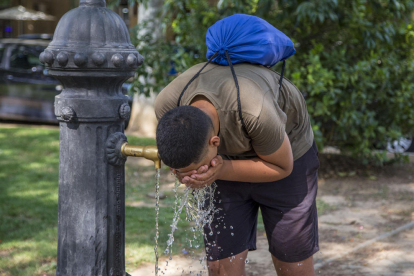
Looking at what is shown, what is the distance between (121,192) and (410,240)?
256 cm

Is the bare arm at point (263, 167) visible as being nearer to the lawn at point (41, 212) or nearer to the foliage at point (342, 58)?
the lawn at point (41, 212)

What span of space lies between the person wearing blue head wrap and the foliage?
8.96 feet

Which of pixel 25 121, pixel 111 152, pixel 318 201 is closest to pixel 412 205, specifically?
pixel 318 201

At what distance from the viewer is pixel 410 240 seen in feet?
12.6

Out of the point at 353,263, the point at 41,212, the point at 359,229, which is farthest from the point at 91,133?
the point at 359,229

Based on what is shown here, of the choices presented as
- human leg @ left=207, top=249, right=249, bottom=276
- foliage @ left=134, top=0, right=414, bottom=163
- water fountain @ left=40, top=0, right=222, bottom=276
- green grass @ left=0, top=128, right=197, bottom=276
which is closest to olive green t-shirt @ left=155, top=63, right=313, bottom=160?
water fountain @ left=40, top=0, right=222, bottom=276

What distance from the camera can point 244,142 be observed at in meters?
2.03

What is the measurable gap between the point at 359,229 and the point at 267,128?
259 cm

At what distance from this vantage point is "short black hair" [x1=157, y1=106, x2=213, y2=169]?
1.79m

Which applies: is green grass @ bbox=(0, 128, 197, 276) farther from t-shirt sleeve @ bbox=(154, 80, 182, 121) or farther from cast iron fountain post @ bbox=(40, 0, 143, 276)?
t-shirt sleeve @ bbox=(154, 80, 182, 121)

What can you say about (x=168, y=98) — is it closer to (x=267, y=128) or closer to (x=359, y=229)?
(x=267, y=128)

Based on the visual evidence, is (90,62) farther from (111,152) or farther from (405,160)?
(405,160)

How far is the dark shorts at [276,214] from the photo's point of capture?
2.38 meters

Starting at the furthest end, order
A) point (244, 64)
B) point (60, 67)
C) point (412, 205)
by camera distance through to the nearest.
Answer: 1. point (412, 205)
2. point (244, 64)
3. point (60, 67)
